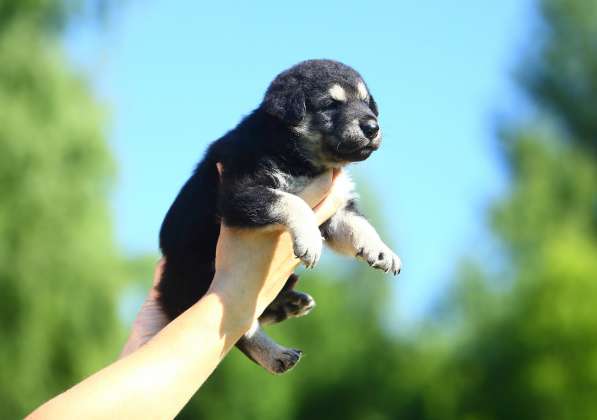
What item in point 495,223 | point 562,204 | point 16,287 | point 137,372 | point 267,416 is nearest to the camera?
point 137,372

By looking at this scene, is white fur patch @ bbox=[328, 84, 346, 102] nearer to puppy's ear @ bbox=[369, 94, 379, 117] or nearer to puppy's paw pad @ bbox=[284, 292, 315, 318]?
puppy's ear @ bbox=[369, 94, 379, 117]

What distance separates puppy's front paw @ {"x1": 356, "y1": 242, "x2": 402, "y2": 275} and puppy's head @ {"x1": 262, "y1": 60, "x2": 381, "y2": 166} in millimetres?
536

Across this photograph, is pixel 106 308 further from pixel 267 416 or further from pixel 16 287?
pixel 267 416

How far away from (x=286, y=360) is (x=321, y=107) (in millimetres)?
1509

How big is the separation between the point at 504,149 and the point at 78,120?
2956 cm

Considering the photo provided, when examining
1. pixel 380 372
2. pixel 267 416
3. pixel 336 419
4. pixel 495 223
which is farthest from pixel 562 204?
pixel 267 416

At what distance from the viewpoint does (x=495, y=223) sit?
38000 millimetres

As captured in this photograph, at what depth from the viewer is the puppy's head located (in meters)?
5.16

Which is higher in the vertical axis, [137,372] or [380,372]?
[380,372]

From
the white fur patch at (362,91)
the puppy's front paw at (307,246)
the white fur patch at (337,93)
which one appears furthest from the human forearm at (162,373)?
the white fur patch at (362,91)

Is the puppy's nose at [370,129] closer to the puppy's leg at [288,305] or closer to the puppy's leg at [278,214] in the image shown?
the puppy's leg at [278,214]

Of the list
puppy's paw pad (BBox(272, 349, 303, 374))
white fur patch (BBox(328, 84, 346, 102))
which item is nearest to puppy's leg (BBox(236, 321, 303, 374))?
puppy's paw pad (BBox(272, 349, 303, 374))

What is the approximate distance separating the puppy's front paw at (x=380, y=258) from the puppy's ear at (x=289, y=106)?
0.87 m

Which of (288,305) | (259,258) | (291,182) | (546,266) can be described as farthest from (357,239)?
(546,266)
